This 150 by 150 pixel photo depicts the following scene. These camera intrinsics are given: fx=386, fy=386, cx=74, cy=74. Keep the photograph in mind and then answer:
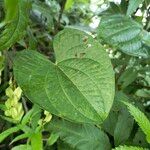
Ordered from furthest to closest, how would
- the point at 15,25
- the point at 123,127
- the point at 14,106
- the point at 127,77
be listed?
the point at 127,77, the point at 123,127, the point at 14,106, the point at 15,25

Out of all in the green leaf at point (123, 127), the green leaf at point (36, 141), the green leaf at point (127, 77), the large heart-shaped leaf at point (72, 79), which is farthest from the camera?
the green leaf at point (127, 77)

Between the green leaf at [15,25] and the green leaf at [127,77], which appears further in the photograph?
the green leaf at [127,77]

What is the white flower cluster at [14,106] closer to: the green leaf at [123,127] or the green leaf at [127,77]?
the green leaf at [123,127]

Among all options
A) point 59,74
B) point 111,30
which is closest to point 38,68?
point 59,74

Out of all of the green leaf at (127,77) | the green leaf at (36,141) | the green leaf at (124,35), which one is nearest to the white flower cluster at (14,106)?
the green leaf at (36,141)

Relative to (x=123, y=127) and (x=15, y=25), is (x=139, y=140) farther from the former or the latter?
(x=15, y=25)

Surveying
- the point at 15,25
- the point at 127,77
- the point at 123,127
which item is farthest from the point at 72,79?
the point at 127,77
